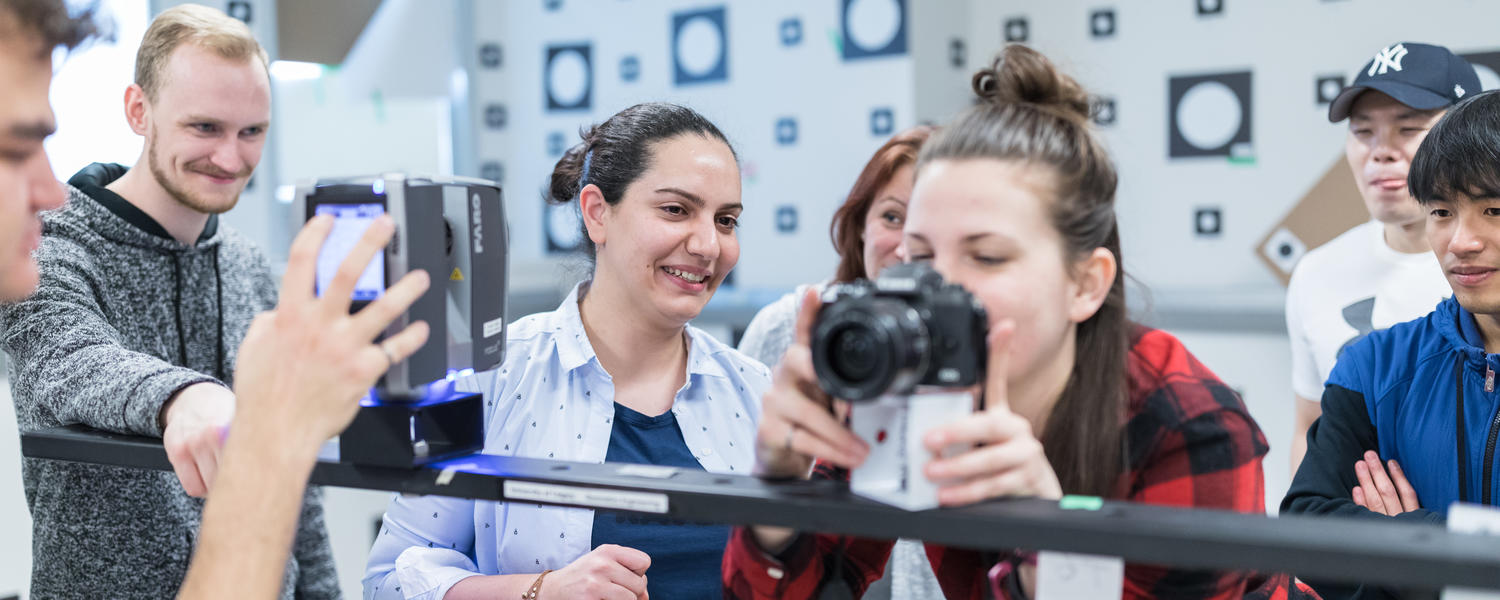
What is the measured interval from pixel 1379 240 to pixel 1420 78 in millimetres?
338

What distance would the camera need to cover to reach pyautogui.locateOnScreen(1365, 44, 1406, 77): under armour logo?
2236 millimetres

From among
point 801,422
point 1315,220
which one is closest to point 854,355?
point 801,422

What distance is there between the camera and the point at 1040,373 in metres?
1.27

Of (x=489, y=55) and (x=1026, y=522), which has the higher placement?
(x=489, y=55)

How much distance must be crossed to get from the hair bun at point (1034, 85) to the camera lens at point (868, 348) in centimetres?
43

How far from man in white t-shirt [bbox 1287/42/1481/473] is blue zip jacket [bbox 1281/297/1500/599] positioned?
44 centimetres

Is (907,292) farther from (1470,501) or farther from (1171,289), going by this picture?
(1171,289)

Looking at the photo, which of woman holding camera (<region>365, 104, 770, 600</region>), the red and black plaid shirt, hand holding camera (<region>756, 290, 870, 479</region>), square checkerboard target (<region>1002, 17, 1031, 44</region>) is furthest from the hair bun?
square checkerboard target (<region>1002, 17, 1031, 44</region>)

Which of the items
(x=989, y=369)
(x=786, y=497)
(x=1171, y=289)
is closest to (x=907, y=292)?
(x=989, y=369)

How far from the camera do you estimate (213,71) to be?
77.5 inches

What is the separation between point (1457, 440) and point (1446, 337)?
0.16m

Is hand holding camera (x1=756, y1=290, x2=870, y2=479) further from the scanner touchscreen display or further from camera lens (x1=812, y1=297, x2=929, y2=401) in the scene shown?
the scanner touchscreen display

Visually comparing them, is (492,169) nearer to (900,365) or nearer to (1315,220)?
(1315,220)

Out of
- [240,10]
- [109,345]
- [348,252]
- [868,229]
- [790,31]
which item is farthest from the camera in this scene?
[790,31]
